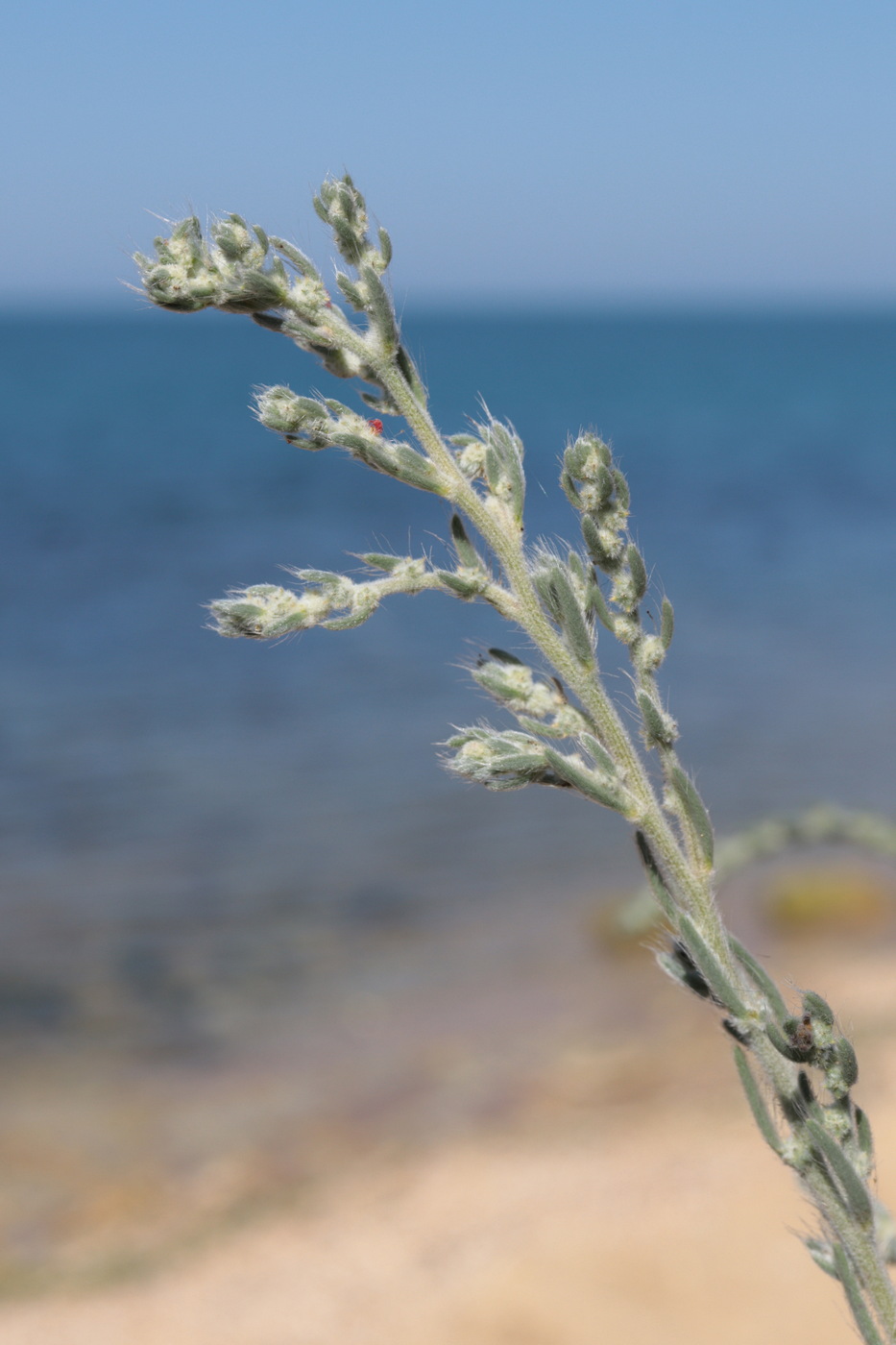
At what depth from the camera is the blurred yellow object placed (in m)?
9.74

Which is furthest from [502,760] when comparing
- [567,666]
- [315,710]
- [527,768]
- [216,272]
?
[315,710]

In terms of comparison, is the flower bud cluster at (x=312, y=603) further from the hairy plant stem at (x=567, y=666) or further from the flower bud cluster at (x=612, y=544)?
the flower bud cluster at (x=612, y=544)

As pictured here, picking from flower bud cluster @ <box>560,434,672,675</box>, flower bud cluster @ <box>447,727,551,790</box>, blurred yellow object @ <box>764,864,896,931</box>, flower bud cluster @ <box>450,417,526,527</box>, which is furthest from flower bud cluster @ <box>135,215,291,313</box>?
blurred yellow object @ <box>764,864,896,931</box>

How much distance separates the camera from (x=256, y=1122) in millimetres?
7586

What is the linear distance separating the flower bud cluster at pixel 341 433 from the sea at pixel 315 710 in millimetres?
185

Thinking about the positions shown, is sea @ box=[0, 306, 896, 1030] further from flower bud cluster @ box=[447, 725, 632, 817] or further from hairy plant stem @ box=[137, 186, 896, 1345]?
flower bud cluster @ box=[447, 725, 632, 817]

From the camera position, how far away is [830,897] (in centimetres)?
998

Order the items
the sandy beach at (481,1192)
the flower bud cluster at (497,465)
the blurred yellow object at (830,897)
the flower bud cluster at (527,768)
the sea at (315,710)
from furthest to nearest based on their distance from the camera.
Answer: the sea at (315,710), the blurred yellow object at (830,897), the sandy beach at (481,1192), the flower bud cluster at (497,465), the flower bud cluster at (527,768)

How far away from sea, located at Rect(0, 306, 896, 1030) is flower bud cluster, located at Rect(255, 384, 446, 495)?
185 millimetres

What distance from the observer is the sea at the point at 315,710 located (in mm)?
10023

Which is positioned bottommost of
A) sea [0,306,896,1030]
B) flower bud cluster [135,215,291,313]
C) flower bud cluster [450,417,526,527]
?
flower bud cluster [450,417,526,527]

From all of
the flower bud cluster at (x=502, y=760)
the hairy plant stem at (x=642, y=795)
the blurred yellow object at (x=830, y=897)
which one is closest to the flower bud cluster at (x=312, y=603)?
the hairy plant stem at (x=642, y=795)

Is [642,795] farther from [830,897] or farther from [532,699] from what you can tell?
[830,897]

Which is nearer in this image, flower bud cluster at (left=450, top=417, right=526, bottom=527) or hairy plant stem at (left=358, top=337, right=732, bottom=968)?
hairy plant stem at (left=358, top=337, right=732, bottom=968)
